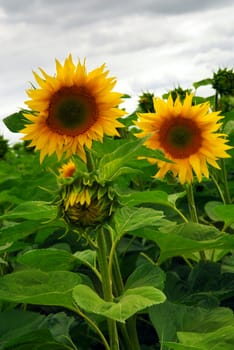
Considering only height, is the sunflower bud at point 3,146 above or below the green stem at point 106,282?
above

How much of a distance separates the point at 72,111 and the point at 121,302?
530 mm

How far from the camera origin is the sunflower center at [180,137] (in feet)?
5.88

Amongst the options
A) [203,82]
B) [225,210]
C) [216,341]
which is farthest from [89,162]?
[203,82]

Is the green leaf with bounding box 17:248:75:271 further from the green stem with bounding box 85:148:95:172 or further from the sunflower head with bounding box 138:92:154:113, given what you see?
the sunflower head with bounding box 138:92:154:113

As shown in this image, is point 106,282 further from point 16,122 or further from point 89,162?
point 16,122

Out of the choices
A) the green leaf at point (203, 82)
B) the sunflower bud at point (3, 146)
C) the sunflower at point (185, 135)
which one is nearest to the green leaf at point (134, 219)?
the sunflower at point (185, 135)

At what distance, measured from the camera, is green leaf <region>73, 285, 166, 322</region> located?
1.12 metres

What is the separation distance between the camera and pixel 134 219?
4.68ft

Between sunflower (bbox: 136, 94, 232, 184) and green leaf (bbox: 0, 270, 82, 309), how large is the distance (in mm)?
541

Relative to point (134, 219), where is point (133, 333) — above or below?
below

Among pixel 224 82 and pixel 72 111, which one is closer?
pixel 72 111

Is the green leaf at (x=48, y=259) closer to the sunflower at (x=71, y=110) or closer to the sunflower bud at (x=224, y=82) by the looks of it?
the sunflower at (x=71, y=110)

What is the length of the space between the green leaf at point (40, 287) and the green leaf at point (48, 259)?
0.06 metres

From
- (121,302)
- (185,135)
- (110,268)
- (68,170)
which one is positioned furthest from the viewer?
(68,170)
